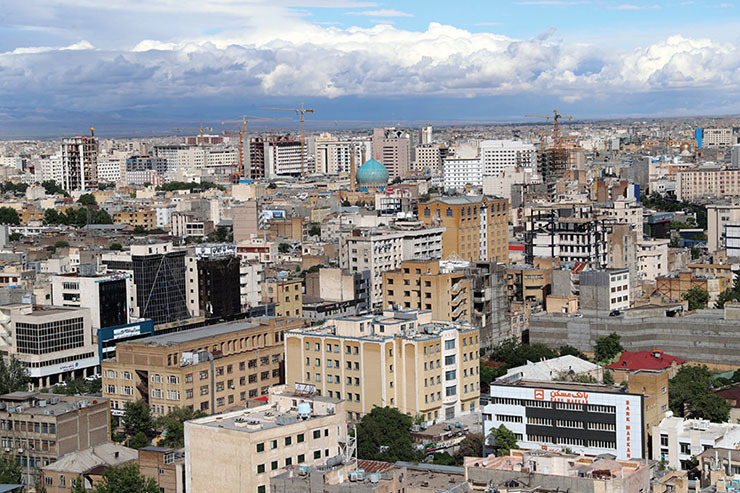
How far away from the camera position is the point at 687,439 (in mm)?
33438

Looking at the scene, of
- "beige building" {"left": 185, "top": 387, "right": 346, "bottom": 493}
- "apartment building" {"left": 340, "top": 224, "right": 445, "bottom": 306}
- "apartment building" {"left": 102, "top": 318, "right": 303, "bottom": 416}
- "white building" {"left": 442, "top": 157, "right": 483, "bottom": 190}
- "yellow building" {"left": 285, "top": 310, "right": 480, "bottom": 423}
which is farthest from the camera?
"white building" {"left": 442, "top": 157, "right": 483, "bottom": 190}

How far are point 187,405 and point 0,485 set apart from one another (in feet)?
30.2

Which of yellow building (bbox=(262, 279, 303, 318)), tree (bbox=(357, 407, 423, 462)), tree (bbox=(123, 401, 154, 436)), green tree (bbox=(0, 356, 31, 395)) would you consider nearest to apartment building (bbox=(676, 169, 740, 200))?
yellow building (bbox=(262, 279, 303, 318))

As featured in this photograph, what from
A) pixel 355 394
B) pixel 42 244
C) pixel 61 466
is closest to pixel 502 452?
pixel 355 394

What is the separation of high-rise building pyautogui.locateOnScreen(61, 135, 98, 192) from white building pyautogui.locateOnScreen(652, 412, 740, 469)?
106m

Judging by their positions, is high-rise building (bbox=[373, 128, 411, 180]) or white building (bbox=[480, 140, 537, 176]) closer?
white building (bbox=[480, 140, 537, 176])

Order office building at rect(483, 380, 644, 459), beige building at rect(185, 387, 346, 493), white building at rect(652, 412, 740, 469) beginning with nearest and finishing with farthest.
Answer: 1. beige building at rect(185, 387, 346, 493)
2. white building at rect(652, 412, 740, 469)
3. office building at rect(483, 380, 644, 459)

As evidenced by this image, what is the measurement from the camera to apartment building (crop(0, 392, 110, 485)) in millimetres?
33344

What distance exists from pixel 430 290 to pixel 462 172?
84346 mm

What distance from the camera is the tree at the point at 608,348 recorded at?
47.8 metres

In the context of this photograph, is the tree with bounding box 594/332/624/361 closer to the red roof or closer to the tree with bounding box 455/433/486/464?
the red roof

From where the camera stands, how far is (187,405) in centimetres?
3941

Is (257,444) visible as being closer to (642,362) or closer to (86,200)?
(642,362)

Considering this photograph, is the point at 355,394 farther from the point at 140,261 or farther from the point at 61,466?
the point at 140,261
